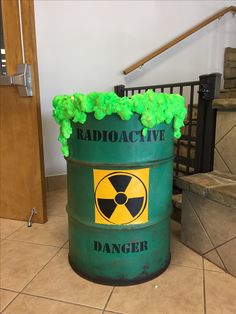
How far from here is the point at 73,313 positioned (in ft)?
2.81

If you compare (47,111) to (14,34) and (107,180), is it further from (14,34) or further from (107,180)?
(107,180)

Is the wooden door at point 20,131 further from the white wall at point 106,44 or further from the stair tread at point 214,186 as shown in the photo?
the stair tread at point 214,186

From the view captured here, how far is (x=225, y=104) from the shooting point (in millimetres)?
1251

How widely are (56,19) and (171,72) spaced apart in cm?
109

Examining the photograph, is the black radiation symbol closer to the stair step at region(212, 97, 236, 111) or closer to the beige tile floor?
the beige tile floor

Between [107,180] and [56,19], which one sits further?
[56,19]

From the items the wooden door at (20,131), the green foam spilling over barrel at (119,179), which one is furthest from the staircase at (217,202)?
the wooden door at (20,131)

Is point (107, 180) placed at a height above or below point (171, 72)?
below

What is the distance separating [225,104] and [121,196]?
723 mm

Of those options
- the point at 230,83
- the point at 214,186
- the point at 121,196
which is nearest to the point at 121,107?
the point at 121,196

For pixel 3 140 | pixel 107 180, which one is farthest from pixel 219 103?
pixel 3 140

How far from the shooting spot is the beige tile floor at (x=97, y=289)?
34.7 inches

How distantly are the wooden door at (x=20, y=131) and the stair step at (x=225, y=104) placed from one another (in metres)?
0.93

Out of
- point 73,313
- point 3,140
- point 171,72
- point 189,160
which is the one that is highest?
point 171,72
